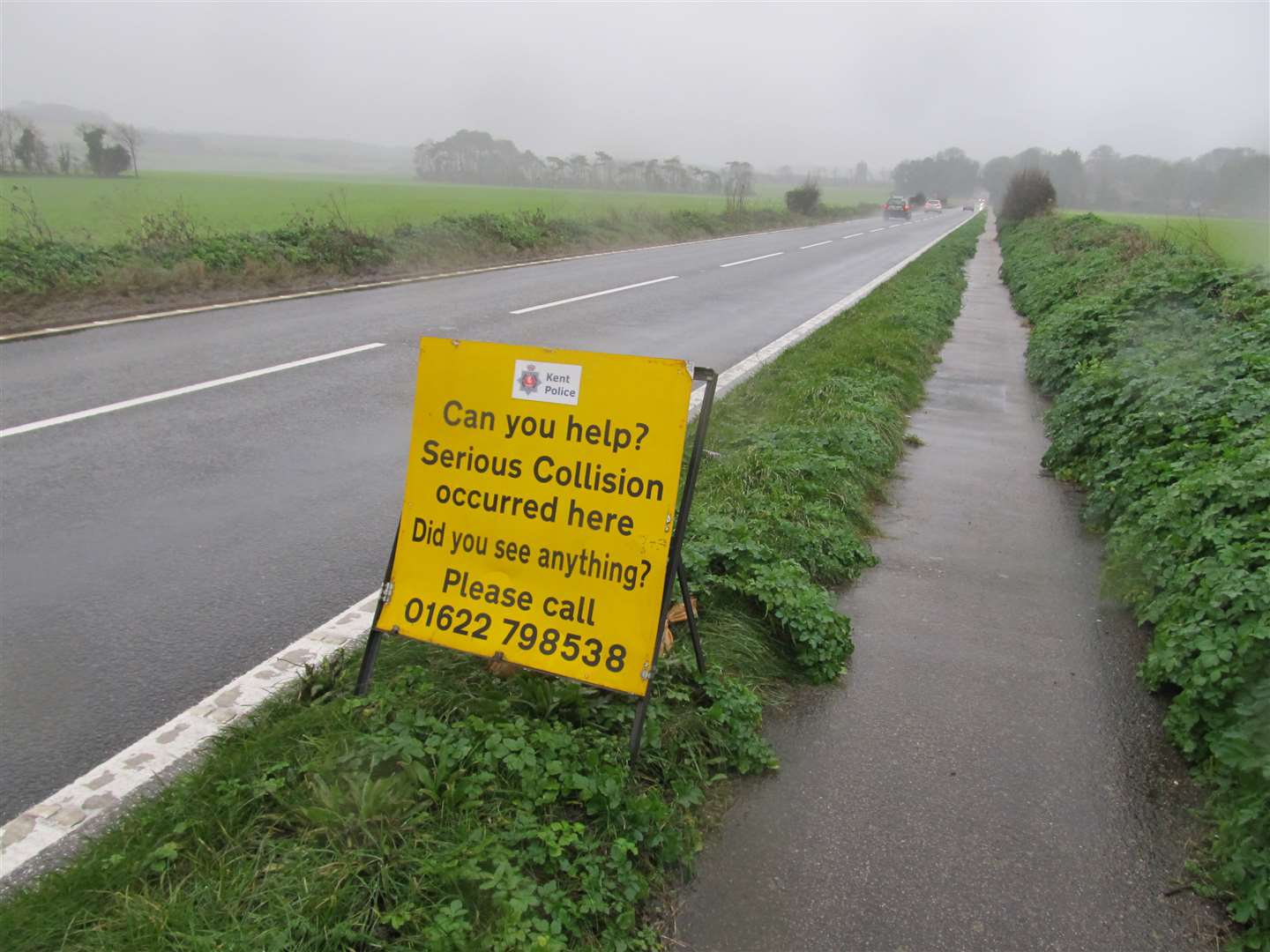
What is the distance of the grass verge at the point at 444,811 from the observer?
7.47 ft

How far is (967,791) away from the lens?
3162 millimetres

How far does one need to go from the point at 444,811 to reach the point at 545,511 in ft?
3.22

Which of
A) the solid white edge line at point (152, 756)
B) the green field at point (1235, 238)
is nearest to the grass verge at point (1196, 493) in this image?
the green field at point (1235, 238)

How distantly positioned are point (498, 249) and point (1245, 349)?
17132 mm

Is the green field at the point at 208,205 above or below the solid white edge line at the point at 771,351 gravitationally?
above

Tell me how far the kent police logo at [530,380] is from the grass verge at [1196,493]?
2399 mm

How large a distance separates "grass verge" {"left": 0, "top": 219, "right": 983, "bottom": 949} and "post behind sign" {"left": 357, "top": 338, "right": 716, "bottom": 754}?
8.8 inches

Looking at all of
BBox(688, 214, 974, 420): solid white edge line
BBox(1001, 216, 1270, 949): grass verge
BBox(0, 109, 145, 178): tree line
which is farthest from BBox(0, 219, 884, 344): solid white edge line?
BBox(0, 109, 145, 178): tree line

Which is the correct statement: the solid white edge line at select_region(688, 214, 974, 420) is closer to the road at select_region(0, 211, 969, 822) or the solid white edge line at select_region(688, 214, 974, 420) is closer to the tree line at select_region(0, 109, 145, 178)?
the road at select_region(0, 211, 969, 822)

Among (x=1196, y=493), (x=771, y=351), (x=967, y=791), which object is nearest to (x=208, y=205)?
(x=771, y=351)

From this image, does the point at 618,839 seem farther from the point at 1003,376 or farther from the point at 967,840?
the point at 1003,376

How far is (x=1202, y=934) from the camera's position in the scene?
258 cm

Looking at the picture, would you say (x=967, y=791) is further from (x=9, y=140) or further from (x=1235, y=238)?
(x=9, y=140)

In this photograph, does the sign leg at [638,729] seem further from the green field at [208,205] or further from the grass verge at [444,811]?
the green field at [208,205]
